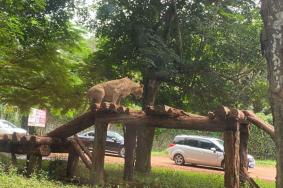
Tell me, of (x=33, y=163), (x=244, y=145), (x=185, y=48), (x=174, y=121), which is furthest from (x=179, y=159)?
(x=174, y=121)

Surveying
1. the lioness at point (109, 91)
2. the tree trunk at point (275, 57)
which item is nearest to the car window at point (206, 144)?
the lioness at point (109, 91)

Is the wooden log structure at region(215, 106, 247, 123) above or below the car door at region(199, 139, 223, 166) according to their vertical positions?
above

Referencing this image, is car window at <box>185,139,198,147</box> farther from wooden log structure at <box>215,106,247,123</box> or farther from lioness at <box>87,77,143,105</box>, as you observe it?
wooden log structure at <box>215,106,247,123</box>

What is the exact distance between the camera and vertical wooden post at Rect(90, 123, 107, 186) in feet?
40.8

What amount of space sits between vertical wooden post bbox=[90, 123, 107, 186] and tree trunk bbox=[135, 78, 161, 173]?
4178mm

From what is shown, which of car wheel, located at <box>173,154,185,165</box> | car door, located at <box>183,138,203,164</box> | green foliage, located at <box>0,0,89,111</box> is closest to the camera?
green foliage, located at <box>0,0,89,111</box>

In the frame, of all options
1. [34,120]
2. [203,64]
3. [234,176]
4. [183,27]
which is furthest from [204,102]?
[34,120]

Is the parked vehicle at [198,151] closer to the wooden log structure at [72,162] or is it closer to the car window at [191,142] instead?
the car window at [191,142]

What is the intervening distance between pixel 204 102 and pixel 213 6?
3.74 m

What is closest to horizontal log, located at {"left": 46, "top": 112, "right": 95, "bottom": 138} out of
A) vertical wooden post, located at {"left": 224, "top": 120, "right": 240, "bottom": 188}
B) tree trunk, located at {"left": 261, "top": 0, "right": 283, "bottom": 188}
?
vertical wooden post, located at {"left": 224, "top": 120, "right": 240, "bottom": 188}

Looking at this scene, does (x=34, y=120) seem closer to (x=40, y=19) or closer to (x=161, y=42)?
(x=40, y=19)

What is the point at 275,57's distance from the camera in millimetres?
4262

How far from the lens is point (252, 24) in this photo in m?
16.2

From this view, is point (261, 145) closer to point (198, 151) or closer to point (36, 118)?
point (198, 151)
